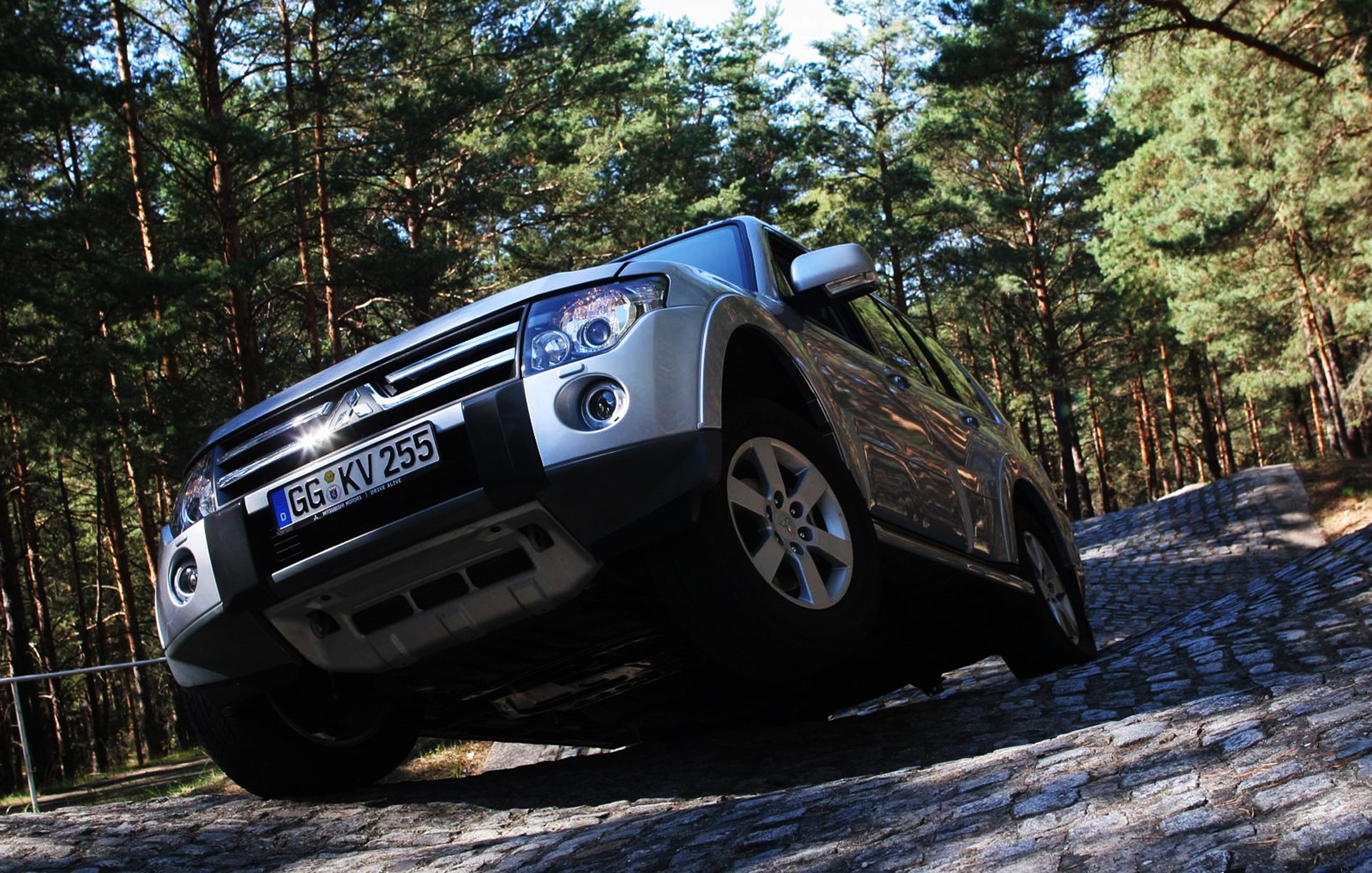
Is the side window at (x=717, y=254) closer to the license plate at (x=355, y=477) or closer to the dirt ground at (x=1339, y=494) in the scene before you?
the license plate at (x=355, y=477)

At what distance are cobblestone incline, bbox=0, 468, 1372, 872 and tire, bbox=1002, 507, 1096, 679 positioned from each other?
274 millimetres

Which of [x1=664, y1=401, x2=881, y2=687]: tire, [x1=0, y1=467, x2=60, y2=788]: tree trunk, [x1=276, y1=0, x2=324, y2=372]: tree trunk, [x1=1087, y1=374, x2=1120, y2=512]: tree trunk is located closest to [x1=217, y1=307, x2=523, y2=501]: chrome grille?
[x1=664, y1=401, x2=881, y2=687]: tire

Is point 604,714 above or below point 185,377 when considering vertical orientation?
below

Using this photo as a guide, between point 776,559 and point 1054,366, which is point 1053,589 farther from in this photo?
point 1054,366

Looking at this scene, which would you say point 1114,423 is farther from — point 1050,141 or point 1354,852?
point 1354,852

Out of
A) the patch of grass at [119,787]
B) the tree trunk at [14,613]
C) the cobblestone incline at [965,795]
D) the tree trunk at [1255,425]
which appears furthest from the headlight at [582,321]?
the tree trunk at [1255,425]

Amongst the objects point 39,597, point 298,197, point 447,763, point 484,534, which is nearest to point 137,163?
point 298,197

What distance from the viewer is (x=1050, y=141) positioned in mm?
34531

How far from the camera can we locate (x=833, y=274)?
4.24 metres

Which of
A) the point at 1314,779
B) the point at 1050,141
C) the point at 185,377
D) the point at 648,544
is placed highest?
the point at 1050,141

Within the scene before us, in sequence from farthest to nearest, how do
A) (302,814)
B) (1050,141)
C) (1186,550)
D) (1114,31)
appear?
(1050,141), (1186,550), (1114,31), (302,814)

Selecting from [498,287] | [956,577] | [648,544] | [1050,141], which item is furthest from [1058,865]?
[1050,141]

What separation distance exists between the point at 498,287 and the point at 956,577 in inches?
800

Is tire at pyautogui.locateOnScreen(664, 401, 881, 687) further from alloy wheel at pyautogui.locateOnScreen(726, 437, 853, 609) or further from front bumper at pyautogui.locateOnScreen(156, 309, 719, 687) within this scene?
front bumper at pyautogui.locateOnScreen(156, 309, 719, 687)
